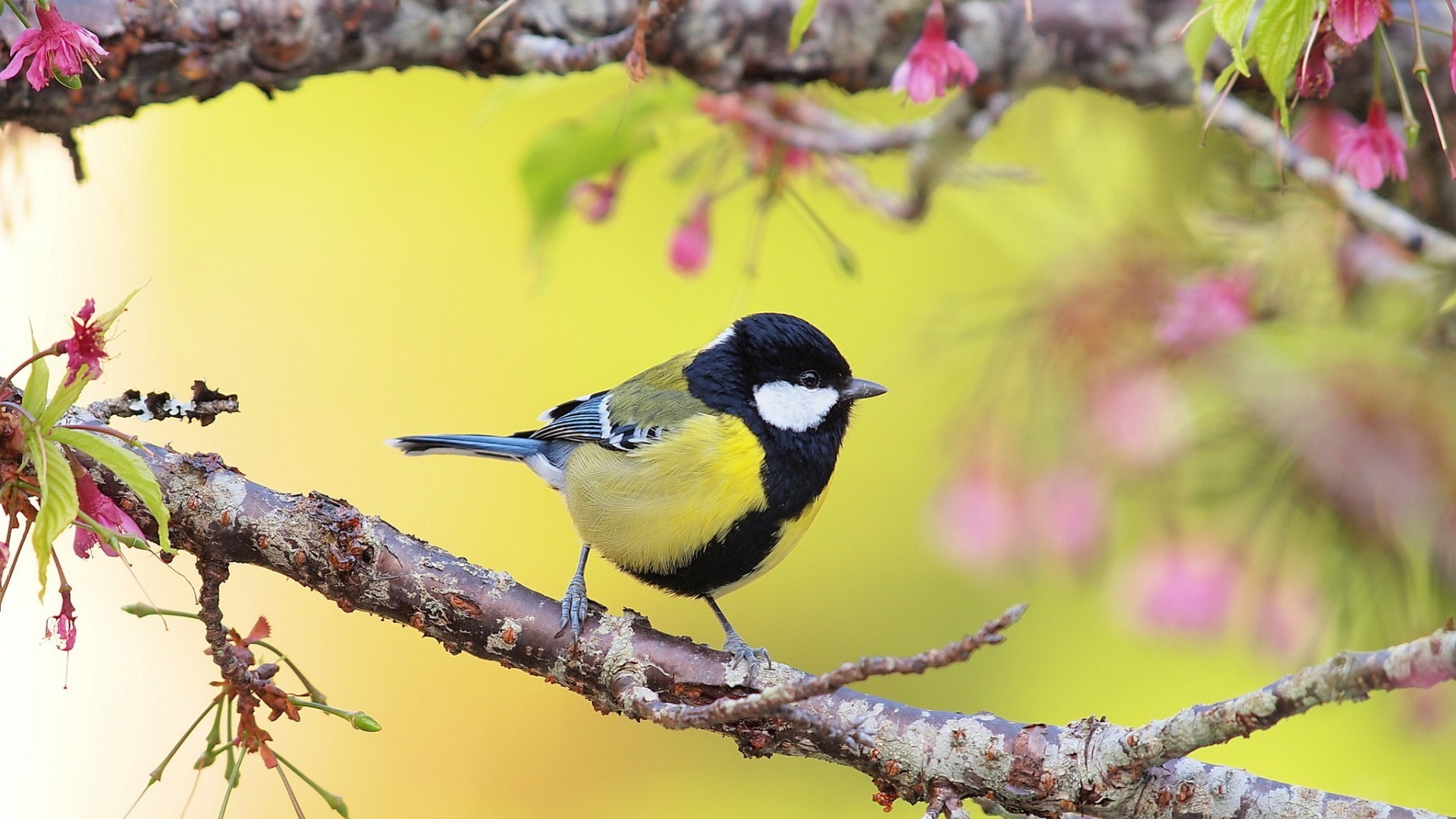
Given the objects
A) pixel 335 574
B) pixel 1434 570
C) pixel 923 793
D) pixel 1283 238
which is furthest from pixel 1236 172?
pixel 335 574

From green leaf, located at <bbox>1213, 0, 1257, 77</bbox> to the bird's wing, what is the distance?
3.16ft

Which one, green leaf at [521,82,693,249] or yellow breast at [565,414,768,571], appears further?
green leaf at [521,82,693,249]

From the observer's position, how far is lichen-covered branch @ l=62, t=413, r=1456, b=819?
104cm

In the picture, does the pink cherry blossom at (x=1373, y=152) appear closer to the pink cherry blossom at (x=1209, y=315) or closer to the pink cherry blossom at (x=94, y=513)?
the pink cherry blossom at (x=1209, y=315)

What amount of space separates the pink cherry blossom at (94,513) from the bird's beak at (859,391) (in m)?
1.03

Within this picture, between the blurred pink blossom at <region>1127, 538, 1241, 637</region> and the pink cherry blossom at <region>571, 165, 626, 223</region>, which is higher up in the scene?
the pink cherry blossom at <region>571, 165, 626, 223</region>

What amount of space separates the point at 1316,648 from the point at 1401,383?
45 cm

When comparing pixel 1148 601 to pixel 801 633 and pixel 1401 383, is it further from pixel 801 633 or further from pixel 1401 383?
pixel 801 633

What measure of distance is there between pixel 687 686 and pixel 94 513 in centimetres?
57

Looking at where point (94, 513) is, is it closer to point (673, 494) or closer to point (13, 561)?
point (13, 561)

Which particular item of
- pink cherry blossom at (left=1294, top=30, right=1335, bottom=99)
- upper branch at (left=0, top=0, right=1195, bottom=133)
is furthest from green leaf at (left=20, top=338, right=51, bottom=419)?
pink cherry blossom at (left=1294, top=30, right=1335, bottom=99)

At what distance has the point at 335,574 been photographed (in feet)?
3.81

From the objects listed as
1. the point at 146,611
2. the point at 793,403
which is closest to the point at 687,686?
the point at 146,611

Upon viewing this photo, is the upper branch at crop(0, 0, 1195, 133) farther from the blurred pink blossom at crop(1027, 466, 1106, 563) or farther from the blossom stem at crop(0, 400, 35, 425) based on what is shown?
the blurred pink blossom at crop(1027, 466, 1106, 563)
